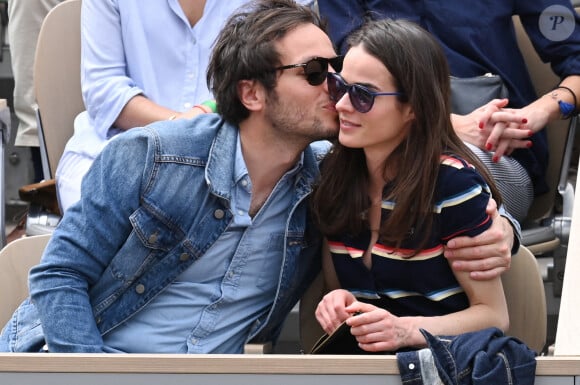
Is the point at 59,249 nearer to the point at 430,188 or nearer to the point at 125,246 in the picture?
the point at 125,246

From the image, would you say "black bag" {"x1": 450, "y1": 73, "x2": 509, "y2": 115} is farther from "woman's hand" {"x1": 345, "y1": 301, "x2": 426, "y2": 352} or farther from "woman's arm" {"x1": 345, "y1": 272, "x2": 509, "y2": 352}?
"woman's hand" {"x1": 345, "y1": 301, "x2": 426, "y2": 352}

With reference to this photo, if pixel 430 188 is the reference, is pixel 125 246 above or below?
below

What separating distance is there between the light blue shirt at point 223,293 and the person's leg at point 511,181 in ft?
2.27

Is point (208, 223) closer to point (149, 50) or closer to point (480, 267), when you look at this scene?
point (480, 267)

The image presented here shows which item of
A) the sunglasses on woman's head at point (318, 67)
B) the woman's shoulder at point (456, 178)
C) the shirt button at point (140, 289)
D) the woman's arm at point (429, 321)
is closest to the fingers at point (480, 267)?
the woman's arm at point (429, 321)

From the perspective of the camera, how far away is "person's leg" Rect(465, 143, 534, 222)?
2822 millimetres

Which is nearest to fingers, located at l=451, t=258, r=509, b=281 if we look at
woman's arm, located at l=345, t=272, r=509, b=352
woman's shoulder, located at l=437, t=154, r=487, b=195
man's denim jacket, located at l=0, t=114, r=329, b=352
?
woman's arm, located at l=345, t=272, r=509, b=352

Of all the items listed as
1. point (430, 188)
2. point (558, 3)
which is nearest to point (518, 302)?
point (430, 188)

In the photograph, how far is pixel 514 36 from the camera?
3.17 meters

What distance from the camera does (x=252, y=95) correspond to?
2398 millimetres

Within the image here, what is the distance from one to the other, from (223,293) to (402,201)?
437 millimetres

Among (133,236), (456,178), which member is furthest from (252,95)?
(456,178)

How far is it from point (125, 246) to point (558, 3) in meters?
1.56

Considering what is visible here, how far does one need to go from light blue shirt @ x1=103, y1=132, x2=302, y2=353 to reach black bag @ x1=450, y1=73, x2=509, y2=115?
2.70 feet
